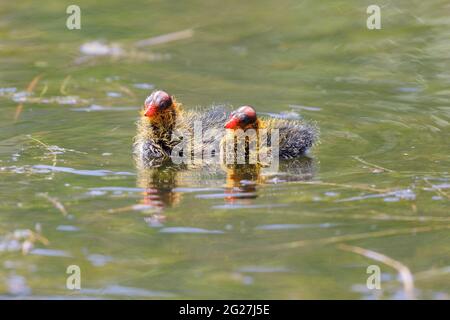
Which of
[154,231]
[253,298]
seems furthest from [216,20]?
[253,298]

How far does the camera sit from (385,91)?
30.6 ft

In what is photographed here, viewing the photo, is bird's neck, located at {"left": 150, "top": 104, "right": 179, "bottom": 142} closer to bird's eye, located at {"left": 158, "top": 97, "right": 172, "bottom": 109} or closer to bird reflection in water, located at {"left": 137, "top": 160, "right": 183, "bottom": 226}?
bird's eye, located at {"left": 158, "top": 97, "right": 172, "bottom": 109}

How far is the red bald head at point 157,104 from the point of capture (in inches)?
297

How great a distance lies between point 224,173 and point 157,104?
3.00 feet

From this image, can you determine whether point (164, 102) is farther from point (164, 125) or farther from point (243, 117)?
point (243, 117)

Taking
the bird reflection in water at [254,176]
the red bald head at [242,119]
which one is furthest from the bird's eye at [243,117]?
the bird reflection in water at [254,176]

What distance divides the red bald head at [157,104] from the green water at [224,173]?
0.39 metres

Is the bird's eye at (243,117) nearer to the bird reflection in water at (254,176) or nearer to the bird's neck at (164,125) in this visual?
the bird reflection in water at (254,176)

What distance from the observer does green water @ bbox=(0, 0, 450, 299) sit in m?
5.07

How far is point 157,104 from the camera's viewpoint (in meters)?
7.57

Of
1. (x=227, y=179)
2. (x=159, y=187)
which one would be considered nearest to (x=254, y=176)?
(x=227, y=179)

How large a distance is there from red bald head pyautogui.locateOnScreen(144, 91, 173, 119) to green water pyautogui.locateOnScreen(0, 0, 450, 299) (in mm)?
392
